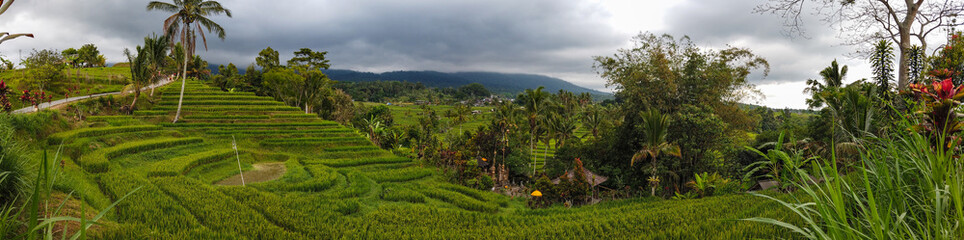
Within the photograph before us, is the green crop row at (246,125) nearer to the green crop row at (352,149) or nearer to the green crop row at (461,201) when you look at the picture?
the green crop row at (352,149)

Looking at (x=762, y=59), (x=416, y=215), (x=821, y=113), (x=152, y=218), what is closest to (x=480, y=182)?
(x=416, y=215)

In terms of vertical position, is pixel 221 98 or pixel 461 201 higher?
pixel 221 98

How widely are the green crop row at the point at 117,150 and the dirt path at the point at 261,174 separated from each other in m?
3.63

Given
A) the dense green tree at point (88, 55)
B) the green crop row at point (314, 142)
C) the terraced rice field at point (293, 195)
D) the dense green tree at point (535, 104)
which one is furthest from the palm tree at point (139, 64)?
the dense green tree at point (88, 55)

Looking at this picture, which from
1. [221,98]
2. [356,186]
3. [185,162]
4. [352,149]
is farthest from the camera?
[221,98]

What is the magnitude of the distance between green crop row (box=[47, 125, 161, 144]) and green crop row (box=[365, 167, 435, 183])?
1129cm

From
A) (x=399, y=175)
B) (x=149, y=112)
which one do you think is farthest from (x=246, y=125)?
(x=399, y=175)

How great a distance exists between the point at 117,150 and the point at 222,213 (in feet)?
38.4

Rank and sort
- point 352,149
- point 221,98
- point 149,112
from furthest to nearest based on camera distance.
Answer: point 221,98, point 149,112, point 352,149

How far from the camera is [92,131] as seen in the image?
1616cm

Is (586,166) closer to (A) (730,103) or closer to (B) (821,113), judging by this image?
(A) (730,103)

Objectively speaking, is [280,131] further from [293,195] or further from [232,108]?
[293,195]

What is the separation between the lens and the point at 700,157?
60.2 ft

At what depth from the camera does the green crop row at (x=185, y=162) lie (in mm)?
12511
